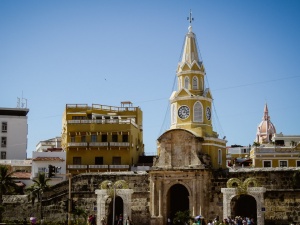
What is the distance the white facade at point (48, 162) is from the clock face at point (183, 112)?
18.3 m

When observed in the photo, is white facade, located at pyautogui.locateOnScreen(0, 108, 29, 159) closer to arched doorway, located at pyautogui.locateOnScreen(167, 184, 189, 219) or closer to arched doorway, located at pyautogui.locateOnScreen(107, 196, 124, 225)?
arched doorway, located at pyautogui.locateOnScreen(107, 196, 124, 225)

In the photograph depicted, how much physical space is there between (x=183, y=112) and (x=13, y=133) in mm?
32363

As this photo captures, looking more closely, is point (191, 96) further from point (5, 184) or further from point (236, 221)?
point (5, 184)

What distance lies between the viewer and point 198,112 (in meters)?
58.6

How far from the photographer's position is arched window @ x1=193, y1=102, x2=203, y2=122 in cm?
5841

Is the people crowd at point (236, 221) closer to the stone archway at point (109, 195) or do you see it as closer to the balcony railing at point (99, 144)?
the stone archway at point (109, 195)

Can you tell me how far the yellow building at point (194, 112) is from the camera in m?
56.4

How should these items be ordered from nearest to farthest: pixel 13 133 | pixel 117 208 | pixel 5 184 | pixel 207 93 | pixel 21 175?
1. pixel 117 208
2. pixel 5 184
3. pixel 207 93
4. pixel 21 175
5. pixel 13 133

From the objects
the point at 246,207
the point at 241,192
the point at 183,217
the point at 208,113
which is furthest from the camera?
the point at 208,113

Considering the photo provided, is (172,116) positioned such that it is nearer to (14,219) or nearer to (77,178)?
(77,178)

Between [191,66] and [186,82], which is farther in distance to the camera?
[186,82]

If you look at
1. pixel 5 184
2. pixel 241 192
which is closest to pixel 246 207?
pixel 241 192

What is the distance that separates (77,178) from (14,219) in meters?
7.57

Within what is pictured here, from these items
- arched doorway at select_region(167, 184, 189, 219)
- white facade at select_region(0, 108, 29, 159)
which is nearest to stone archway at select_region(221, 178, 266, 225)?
arched doorway at select_region(167, 184, 189, 219)
